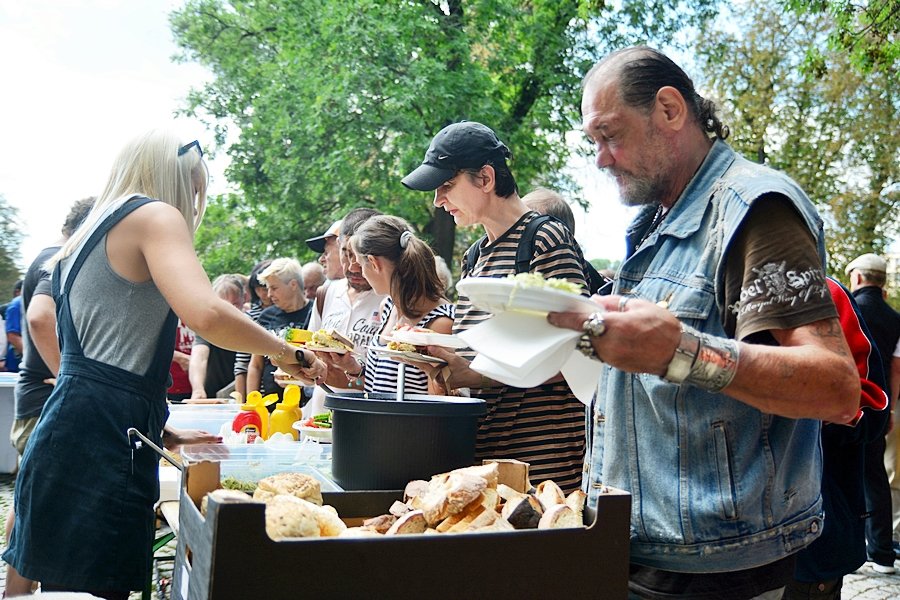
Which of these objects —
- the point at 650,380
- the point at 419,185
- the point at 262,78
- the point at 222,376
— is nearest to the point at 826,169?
the point at 262,78

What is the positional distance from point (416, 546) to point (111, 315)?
1.44m

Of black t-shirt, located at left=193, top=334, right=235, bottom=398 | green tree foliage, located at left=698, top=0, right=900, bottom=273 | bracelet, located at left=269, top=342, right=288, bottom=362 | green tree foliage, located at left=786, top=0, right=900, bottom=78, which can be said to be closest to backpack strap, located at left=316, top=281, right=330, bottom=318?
black t-shirt, located at left=193, top=334, right=235, bottom=398

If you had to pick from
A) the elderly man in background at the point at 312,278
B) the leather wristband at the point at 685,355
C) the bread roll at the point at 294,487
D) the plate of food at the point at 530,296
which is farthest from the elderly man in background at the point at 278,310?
the leather wristband at the point at 685,355

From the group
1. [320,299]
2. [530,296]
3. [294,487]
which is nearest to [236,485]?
[294,487]

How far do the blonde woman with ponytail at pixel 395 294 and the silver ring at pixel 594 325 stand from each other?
1.58 m

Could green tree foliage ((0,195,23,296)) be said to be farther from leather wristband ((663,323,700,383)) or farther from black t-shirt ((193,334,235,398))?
leather wristband ((663,323,700,383))

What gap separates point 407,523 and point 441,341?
3.02 feet

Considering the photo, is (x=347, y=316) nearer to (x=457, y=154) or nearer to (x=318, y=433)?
(x=318, y=433)

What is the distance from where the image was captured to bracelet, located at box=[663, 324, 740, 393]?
4.04ft

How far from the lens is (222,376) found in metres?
6.64

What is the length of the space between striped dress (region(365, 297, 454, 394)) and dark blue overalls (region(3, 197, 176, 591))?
94 centimetres

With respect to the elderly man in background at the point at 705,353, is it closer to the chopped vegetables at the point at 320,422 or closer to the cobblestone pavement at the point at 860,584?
the chopped vegetables at the point at 320,422

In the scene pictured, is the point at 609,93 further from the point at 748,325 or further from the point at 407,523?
the point at 407,523

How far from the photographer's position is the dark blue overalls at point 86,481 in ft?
7.30
